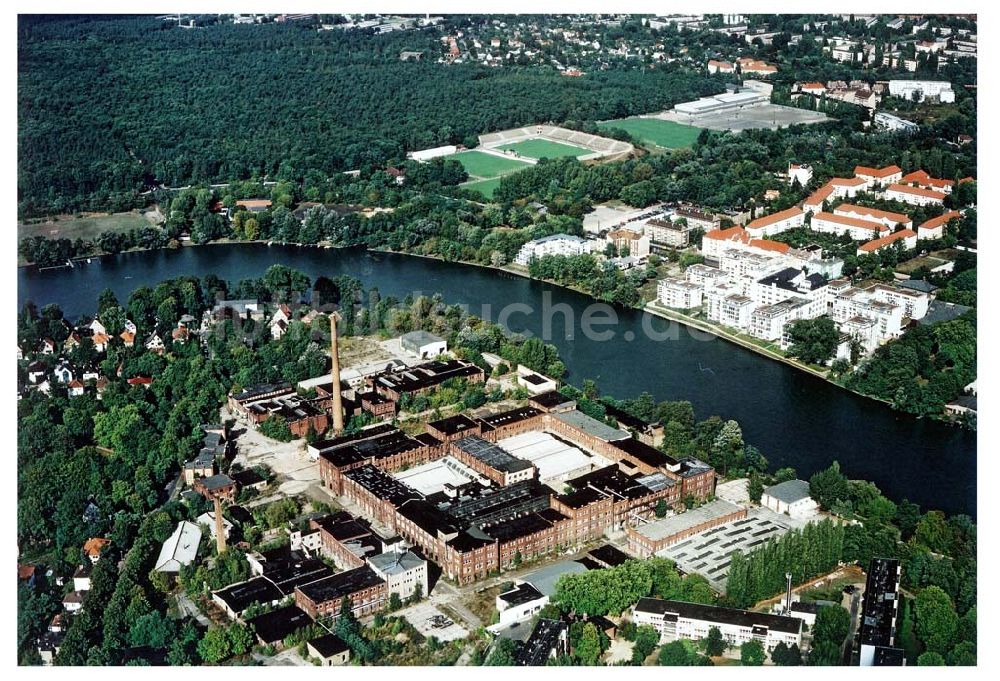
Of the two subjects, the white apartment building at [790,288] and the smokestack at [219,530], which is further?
the white apartment building at [790,288]

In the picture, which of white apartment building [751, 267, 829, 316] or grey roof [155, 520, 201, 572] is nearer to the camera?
grey roof [155, 520, 201, 572]

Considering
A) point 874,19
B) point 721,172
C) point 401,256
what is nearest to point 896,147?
point 721,172

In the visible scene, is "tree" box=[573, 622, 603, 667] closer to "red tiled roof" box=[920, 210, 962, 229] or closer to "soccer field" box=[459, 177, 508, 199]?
"red tiled roof" box=[920, 210, 962, 229]

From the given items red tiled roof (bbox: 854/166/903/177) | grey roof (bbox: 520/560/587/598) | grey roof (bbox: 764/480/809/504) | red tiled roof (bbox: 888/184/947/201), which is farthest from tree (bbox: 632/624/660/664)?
red tiled roof (bbox: 854/166/903/177)

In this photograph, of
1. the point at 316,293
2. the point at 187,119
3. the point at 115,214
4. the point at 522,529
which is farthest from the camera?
the point at 187,119

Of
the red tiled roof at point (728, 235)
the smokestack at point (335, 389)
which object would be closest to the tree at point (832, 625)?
the smokestack at point (335, 389)

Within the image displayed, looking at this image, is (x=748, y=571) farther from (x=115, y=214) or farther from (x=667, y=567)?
(x=115, y=214)

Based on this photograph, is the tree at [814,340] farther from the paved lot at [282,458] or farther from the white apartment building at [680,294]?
the paved lot at [282,458]
